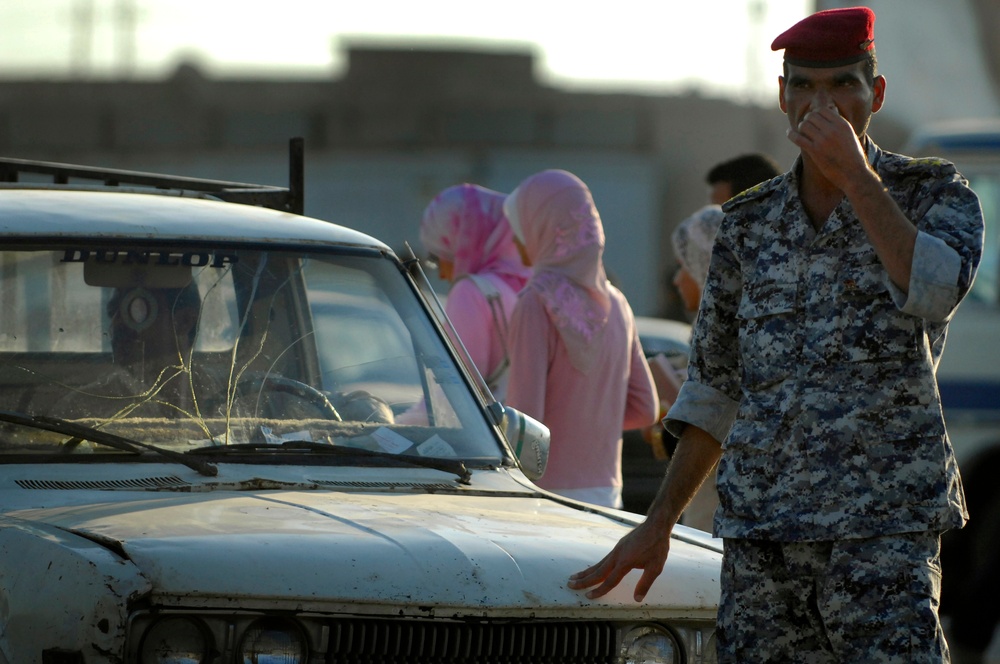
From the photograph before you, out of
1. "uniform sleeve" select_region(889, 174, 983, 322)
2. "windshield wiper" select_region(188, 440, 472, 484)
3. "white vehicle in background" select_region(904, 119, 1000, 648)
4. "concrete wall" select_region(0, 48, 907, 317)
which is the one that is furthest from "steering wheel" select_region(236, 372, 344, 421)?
"concrete wall" select_region(0, 48, 907, 317)

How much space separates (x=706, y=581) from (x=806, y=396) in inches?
24.2

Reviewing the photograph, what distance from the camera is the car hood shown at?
3.10 metres

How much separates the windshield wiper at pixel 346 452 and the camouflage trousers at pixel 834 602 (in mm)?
1106

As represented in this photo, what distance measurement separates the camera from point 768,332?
10.4 ft

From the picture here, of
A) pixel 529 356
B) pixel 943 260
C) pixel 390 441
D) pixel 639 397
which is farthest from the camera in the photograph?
pixel 639 397

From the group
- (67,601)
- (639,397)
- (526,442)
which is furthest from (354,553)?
(639,397)

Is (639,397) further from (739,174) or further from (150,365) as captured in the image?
(150,365)

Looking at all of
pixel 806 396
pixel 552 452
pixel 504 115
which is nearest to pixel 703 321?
pixel 806 396

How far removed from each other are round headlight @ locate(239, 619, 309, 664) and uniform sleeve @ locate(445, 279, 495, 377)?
259cm

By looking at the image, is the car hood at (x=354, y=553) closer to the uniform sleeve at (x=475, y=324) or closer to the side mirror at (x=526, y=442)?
the side mirror at (x=526, y=442)

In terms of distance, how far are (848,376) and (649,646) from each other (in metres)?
0.76

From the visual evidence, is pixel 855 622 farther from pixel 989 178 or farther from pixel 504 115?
pixel 504 115

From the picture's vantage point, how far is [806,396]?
121 inches

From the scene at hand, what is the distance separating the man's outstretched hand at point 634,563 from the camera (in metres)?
3.34
